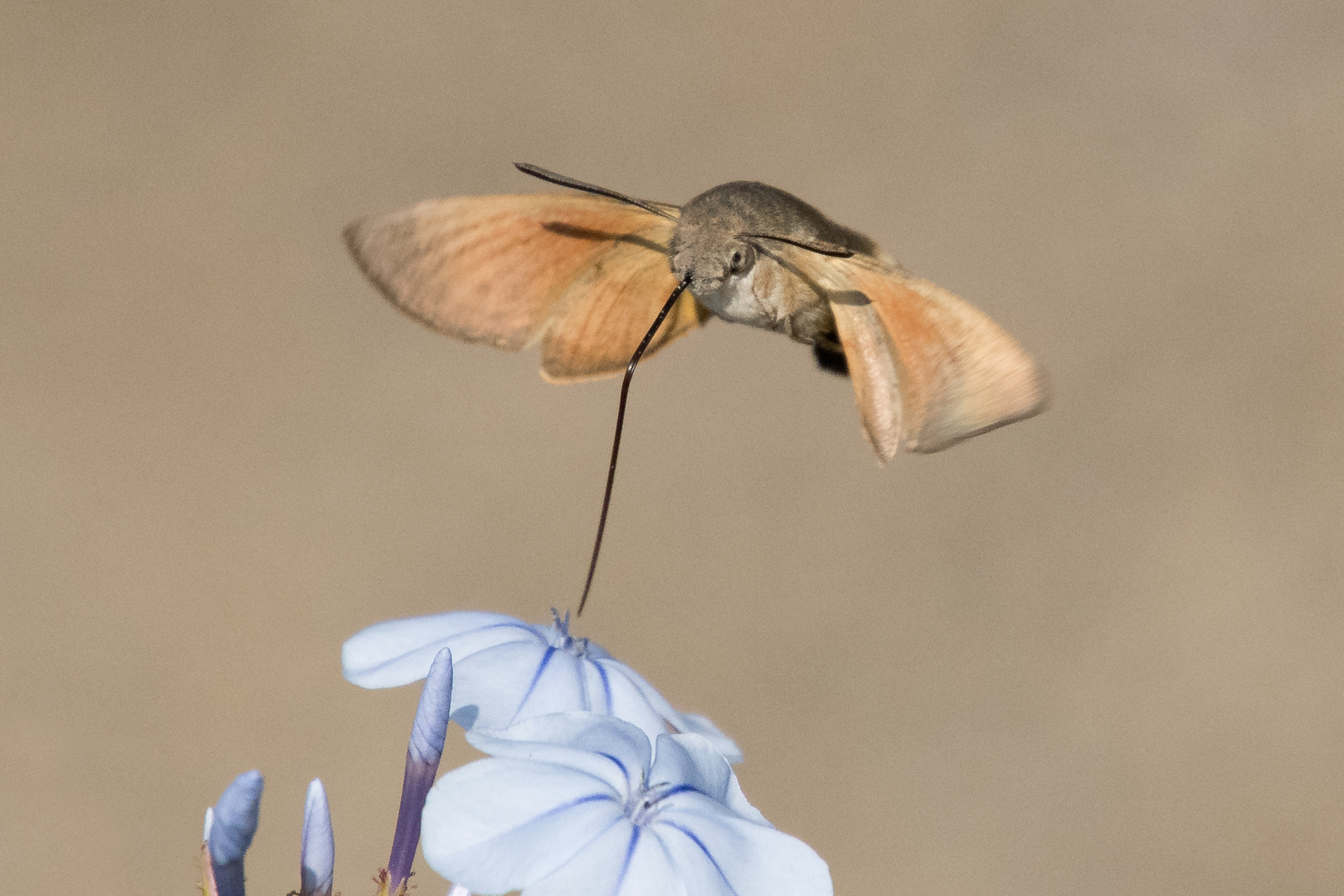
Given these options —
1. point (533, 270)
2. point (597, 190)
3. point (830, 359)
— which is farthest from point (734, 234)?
point (830, 359)

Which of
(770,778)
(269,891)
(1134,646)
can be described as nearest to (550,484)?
(770,778)

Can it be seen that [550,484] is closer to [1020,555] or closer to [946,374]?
[1020,555]

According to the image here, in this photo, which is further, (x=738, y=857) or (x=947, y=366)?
(x=947, y=366)

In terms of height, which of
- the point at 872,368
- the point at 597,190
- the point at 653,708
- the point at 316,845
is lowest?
the point at 316,845

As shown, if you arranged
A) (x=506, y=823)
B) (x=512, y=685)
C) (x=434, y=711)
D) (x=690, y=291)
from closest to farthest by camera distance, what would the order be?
(x=506, y=823) → (x=434, y=711) → (x=512, y=685) → (x=690, y=291)

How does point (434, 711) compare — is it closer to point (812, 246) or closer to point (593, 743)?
point (593, 743)

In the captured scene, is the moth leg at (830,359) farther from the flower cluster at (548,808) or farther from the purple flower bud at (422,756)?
the purple flower bud at (422,756)
